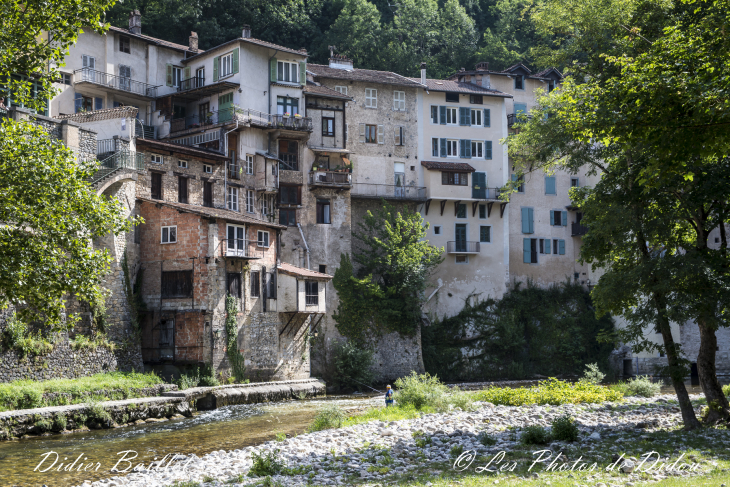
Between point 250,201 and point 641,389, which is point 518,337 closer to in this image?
point 641,389

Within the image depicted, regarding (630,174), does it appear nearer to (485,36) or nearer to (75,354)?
(75,354)

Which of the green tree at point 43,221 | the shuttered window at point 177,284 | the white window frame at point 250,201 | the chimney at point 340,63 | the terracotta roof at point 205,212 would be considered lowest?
the shuttered window at point 177,284

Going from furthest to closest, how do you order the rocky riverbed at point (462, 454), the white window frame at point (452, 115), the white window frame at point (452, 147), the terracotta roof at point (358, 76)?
the white window frame at point (452, 115)
the white window frame at point (452, 147)
the terracotta roof at point (358, 76)
the rocky riverbed at point (462, 454)

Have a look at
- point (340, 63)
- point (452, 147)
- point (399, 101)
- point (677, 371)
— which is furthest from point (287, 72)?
point (677, 371)

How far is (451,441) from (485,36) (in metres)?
53.6

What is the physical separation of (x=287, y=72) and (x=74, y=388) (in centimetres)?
2713

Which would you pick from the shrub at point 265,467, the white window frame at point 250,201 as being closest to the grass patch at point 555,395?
the shrub at point 265,467

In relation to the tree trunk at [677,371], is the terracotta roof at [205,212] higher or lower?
higher

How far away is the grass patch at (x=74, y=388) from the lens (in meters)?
23.4

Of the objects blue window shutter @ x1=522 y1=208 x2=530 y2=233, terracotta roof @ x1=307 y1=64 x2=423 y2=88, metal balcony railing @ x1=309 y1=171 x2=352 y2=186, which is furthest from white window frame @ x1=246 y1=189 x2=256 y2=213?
blue window shutter @ x1=522 y1=208 x2=530 y2=233

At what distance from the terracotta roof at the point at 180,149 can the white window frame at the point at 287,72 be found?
8.00 m

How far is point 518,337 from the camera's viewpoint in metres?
48.5

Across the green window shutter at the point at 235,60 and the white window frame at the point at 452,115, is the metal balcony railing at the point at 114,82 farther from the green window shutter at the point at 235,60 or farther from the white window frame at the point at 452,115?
the white window frame at the point at 452,115

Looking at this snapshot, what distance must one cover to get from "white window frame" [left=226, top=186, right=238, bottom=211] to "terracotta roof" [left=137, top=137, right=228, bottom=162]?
198cm
